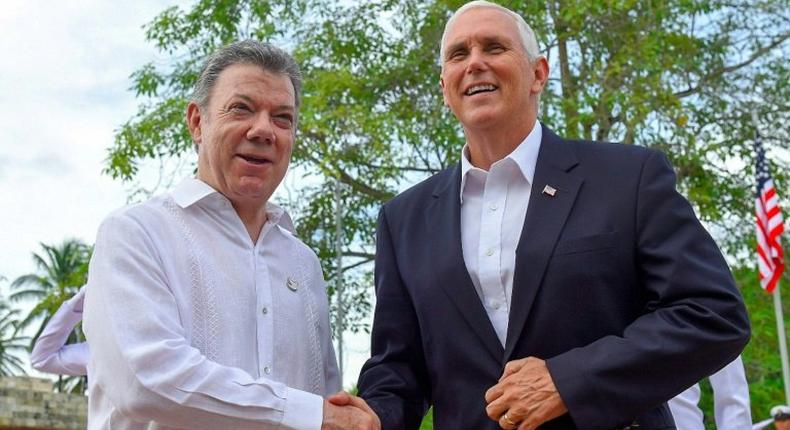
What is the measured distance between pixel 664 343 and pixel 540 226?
0.52m

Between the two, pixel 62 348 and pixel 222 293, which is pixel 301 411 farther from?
pixel 62 348

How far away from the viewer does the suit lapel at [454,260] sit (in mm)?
3262

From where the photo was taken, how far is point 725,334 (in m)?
3.00

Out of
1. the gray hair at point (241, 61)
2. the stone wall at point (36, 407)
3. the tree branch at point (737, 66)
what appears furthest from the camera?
the stone wall at point (36, 407)

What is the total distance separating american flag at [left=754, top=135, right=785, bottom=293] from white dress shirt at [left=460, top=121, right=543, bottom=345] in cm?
948

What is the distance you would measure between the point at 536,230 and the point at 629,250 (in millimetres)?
279

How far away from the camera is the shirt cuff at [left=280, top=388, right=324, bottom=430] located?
3.21 metres

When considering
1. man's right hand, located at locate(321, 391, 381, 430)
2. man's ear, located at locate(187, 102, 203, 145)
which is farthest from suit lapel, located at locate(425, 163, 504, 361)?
man's ear, located at locate(187, 102, 203, 145)

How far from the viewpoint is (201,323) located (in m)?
3.39

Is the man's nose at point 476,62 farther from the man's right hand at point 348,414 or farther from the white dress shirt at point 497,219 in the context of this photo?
the man's right hand at point 348,414

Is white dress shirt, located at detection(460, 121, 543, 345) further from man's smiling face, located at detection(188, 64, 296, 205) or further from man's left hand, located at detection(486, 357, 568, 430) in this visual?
man's smiling face, located at detection(188, 64, 296, 205)

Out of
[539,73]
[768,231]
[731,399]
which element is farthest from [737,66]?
[539,73]

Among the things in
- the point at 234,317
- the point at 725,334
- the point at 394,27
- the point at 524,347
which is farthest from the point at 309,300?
the point at 394,27

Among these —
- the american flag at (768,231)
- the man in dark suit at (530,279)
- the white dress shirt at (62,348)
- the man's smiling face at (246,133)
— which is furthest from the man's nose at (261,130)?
the american flag at (768,231)
